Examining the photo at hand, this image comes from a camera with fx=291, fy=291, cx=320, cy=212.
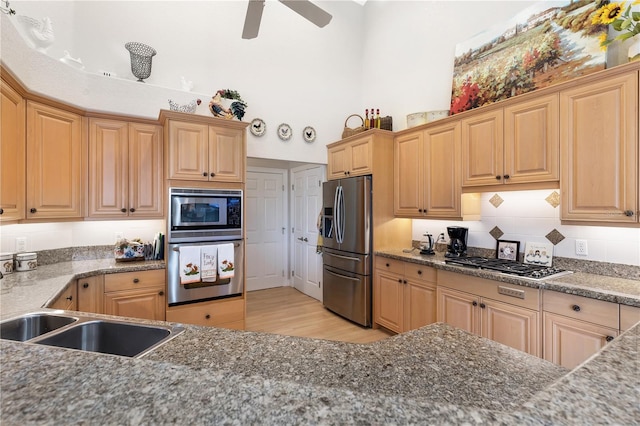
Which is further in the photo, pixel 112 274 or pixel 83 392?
pixel 112 274

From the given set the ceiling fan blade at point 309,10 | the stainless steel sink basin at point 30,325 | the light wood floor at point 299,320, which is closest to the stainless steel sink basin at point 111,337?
the stainless steel sink basin at point 30,325

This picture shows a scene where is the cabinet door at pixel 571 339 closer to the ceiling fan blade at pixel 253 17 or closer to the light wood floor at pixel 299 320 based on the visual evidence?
the light wood floor at pixel 299 320

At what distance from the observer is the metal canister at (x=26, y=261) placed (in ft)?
7.66

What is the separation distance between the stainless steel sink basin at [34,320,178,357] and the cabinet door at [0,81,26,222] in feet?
4.45

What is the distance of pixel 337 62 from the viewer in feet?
14.6

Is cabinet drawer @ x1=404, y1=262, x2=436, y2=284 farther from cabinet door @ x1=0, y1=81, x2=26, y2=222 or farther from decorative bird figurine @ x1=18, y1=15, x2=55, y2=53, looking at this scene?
decorative bird figurine @ x1=18, y1=15, x2=55, y2=53

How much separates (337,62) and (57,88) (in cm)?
342

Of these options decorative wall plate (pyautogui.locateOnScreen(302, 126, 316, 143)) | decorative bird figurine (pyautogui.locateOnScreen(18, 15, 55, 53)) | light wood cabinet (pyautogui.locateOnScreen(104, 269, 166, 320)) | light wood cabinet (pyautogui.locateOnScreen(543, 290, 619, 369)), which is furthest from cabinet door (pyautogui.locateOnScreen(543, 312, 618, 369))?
decorative bird figurine (pyautogui.locateOnScreen(18, 15, 55, 53))

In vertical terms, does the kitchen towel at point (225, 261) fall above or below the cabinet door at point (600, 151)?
below

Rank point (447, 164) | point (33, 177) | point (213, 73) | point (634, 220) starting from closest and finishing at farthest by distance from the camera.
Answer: point (634, 220) < point (33, 177) < point (447, 164) < point (213, 73)

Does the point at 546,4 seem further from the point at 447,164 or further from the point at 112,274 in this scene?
the point at 112,274

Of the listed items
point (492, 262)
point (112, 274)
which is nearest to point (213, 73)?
point (112, 274)

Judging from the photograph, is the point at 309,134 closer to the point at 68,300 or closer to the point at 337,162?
the point at 337,162

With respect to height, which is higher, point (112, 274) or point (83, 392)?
point (83, 392)
